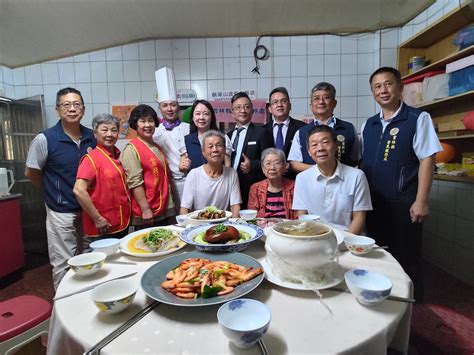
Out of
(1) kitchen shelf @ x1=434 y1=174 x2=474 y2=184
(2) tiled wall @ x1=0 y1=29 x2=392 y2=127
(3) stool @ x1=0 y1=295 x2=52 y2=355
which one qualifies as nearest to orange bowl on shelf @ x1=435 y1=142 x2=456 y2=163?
(1) kitchen shelf @ x1=434 y1=174 x2=474 y2=184

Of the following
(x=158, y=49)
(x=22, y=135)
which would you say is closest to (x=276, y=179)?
(x=158, y=49)

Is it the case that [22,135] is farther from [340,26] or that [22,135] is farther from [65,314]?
[340,26]

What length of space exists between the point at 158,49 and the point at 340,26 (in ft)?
7.12

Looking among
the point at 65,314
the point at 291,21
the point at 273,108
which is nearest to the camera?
the point at 65,314

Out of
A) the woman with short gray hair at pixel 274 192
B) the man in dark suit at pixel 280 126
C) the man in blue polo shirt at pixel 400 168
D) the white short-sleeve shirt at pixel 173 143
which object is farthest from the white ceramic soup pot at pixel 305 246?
the white short-sleeve shirt at pixel 173 143

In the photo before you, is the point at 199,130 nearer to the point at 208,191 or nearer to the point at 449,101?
the point at 208,191

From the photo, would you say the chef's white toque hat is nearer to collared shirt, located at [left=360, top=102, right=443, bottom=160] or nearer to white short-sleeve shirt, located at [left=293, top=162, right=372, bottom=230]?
white short-sleeve shirt, located at [left=293, top=162, right=372, bottom=230]

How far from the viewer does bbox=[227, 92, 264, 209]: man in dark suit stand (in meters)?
2.25

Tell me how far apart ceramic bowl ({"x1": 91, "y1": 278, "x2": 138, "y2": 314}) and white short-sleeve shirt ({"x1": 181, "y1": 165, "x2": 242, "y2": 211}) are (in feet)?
3.84

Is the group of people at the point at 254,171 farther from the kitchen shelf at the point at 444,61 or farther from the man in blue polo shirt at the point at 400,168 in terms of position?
the kitchen shelf at the point at 444,61

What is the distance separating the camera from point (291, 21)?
301cm

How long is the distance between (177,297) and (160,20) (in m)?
3.00

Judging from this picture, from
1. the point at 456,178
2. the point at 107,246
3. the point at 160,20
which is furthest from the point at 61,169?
the point at 456,178

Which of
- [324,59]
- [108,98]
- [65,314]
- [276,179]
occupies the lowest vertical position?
[65,314]
